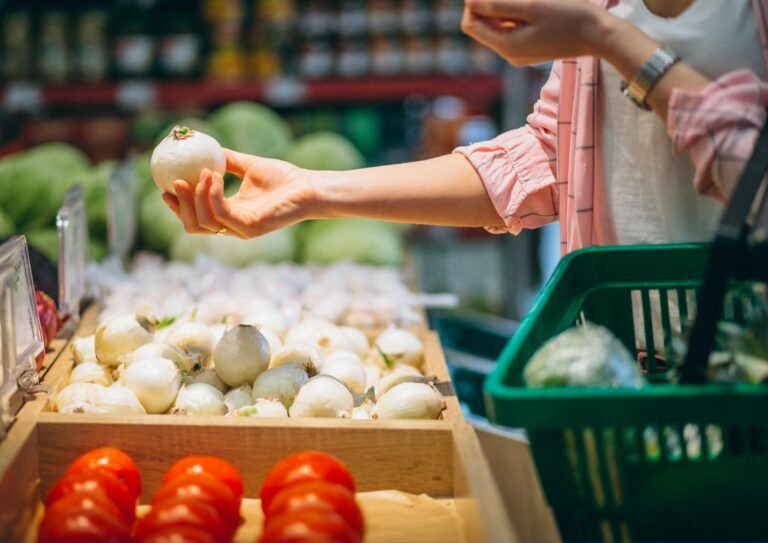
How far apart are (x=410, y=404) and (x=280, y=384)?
0.78 ft

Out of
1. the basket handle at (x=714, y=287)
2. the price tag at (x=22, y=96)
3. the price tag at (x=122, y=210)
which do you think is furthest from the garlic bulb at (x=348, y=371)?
the price tag at (x=22, y=96)

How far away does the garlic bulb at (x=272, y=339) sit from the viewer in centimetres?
196

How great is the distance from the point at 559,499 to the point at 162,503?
507mm

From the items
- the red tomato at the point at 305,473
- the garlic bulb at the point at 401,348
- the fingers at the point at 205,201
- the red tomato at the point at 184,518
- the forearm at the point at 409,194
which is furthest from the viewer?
→ the garlic bulb at the point at 401,348

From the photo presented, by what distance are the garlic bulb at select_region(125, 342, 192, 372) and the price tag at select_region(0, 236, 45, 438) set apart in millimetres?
168

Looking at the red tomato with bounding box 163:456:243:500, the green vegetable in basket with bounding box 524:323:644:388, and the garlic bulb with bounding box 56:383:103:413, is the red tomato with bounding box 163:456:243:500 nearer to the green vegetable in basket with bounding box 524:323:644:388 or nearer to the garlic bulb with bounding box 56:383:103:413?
the garlic bulb with bounding box 56:383:103:413

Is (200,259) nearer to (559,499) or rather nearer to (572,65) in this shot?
(572,65)

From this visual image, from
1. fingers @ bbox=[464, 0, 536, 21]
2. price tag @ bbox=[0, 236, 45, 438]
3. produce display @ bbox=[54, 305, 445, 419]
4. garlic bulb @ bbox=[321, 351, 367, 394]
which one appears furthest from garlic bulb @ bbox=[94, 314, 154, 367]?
fingers @ bbox=[464, 0, 536, 21]

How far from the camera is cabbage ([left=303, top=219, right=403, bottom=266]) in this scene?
11.6 feet

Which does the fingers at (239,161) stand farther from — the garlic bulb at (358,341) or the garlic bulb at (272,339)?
the garlic bulb at (358,341)

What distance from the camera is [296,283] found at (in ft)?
9.65

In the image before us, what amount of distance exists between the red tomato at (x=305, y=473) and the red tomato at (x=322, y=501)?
4cm

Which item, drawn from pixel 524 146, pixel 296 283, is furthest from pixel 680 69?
pixel 296 283

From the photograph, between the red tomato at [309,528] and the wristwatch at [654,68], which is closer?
the red tomato at [309,528]
